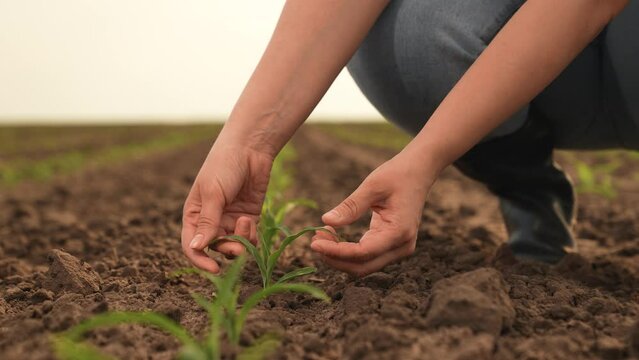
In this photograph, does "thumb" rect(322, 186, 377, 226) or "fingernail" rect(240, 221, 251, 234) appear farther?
"fingernail" rect(240, 221, 251, 234)

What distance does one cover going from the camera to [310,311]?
157 centimetres

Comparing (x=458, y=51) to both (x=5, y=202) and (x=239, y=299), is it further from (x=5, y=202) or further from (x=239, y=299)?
(x=5, y=202)

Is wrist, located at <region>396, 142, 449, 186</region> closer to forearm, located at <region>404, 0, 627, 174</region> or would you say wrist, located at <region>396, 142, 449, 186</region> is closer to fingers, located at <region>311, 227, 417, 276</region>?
forearm, located at <region>404, 0, 627, 174</region>

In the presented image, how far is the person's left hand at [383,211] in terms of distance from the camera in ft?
4.65

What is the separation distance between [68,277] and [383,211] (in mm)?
776

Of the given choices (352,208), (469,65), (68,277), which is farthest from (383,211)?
(68,277)

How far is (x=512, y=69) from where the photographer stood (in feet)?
4.75

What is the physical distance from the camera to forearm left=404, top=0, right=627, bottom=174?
1.44 metres

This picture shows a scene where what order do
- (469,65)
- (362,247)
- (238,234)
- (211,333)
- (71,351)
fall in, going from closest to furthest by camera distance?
1. (71,351)
2. (211,333)
3. (362,247)
4. (238,234)
5. (469,65)

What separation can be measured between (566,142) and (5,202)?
336 cm

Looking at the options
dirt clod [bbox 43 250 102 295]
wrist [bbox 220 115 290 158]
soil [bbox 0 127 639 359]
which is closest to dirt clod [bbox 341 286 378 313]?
soil [bbox 0 127 639 359]

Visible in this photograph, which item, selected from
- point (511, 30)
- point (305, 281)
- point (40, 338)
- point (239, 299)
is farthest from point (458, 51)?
point (40, 338)

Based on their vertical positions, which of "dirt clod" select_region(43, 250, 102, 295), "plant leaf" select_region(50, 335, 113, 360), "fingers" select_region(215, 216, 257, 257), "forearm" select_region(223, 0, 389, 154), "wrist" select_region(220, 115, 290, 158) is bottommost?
"dirt clod" select_region(43, 250, 102, 295)

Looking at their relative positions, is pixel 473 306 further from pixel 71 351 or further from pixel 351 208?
pixel 71 351
